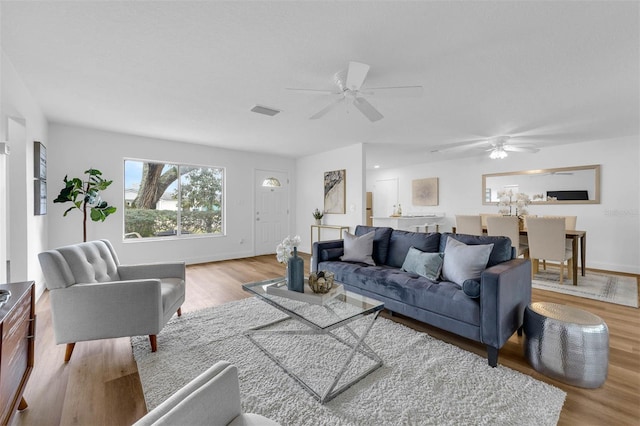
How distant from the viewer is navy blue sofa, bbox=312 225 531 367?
199 cm

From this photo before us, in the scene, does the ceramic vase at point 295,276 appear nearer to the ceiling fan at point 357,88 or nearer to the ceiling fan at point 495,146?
the ceiling fan at point 357,88

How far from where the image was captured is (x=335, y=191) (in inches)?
235

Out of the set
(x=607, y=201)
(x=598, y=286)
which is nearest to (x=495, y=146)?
(x=607, y=201)

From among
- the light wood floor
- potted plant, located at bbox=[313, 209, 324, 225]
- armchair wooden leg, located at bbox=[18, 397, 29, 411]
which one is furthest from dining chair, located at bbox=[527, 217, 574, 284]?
armchair wooden leg, located at bbox=[18, 397, 29, 411]

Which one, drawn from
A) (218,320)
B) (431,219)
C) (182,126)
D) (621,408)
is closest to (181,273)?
(218,320)

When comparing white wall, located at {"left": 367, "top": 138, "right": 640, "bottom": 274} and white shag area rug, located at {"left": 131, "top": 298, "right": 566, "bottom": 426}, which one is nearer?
white shag area rug, located at {"left": 131, "top": 298, "right": 566, "bottom": 426}

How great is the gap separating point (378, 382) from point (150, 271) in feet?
7.44

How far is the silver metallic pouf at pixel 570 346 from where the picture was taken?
5.83 ft

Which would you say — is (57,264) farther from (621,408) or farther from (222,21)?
(621,408)

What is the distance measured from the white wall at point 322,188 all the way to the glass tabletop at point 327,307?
3304 mm

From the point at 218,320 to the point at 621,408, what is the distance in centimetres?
299

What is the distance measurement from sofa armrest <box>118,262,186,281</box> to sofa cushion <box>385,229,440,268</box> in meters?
2.32

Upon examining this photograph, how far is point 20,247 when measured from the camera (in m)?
2.88

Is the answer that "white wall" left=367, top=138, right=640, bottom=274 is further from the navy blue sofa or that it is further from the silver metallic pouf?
the silver metallic pouf
